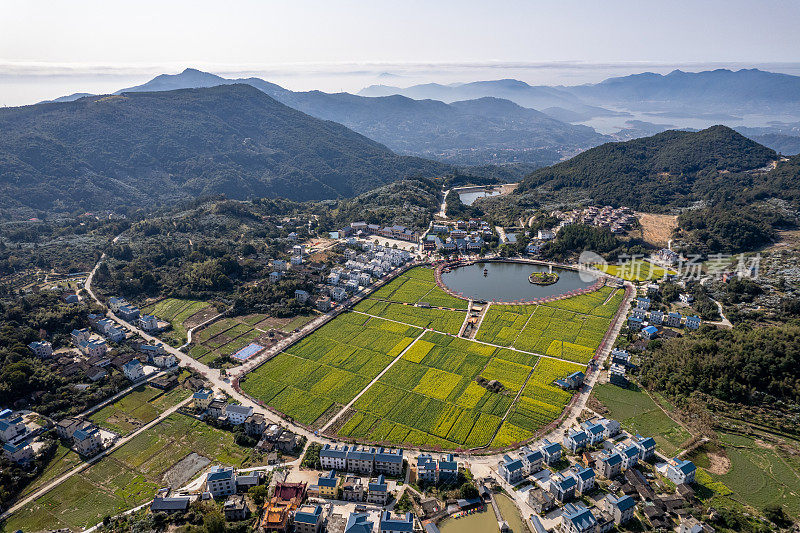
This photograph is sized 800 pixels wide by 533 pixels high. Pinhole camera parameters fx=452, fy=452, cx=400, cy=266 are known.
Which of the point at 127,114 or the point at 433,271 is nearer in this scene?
the point at 433,271

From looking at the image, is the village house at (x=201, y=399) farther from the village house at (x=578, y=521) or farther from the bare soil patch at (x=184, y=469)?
the village house at (x=578, y=521)

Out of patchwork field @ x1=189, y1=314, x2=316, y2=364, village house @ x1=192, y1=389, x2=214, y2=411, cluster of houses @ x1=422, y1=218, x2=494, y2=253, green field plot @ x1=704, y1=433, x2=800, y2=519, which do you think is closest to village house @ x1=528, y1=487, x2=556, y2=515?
green field plot @ x1=704, y1=433, x2=800, y2=519

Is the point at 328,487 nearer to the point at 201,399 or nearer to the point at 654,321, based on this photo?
the point at 201,399

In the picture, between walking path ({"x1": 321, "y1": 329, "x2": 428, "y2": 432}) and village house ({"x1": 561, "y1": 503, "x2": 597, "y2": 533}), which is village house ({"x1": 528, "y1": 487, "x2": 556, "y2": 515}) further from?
walking path ({"x1": 321, "y1": 329, "x2": 428, "y2": 432})

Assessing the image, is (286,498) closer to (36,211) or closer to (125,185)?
(36,211)

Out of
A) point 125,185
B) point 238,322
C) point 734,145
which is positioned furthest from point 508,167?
point 238,322

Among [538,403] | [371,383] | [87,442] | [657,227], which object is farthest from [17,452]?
[657,227]
